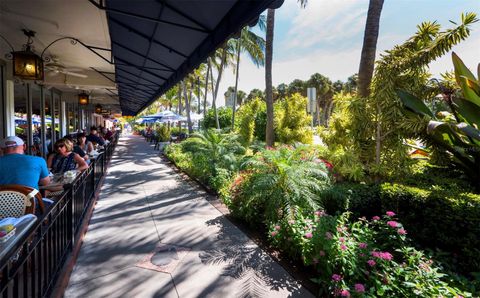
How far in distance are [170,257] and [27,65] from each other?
412 centimetres

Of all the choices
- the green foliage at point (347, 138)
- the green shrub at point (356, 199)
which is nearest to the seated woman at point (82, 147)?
the green shrub at point (356, 199)

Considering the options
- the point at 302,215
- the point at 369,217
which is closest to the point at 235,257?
the point at 302,215

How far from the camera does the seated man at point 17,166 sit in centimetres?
354

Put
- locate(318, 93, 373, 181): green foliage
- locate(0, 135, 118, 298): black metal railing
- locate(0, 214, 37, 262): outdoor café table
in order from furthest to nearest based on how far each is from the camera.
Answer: locate(318, 93, 373, 181): green foliage < locate(0, 214, 37, 262): outdoor café table < locate(0, 135, 118, 298): black metal railing

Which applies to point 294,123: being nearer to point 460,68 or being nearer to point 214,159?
point 214,159

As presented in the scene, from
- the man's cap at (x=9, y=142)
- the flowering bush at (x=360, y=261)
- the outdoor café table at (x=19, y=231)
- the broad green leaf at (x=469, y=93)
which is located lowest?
the flowering bush at (x=360, y=261)

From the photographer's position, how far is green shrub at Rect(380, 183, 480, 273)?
139 inches

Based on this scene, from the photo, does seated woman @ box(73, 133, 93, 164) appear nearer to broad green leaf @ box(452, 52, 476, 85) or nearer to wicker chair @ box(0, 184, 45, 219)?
wicker chair @ box(0, 184, 45, 219)

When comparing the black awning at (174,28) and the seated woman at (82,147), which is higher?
the black awning at (174,28)

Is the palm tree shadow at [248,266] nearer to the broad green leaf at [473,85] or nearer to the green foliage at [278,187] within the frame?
the green foliage at [278,187]

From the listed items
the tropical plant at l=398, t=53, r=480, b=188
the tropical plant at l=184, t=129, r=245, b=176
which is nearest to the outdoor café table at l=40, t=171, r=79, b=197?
the tropical plant at l=184, t=129, r=245, b=176

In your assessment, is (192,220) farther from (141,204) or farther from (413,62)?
(413,62)

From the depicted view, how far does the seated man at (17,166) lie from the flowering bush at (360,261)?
3.49m

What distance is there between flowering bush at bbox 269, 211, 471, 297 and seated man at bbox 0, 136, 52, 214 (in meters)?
3.49
